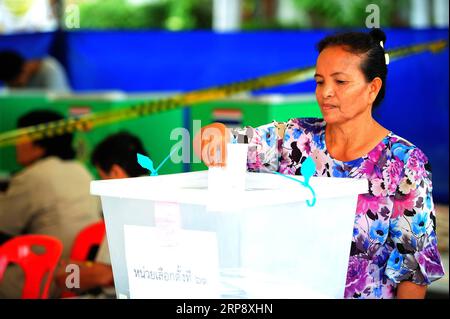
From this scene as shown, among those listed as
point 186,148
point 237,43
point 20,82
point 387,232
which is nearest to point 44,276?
point 186,148

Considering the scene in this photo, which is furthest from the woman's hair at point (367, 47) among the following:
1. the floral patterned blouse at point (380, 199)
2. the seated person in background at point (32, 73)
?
the seated person in background at point (32, 73)

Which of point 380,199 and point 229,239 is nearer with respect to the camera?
point 229,239

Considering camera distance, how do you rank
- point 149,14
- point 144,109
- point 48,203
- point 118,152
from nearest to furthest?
point 118,152, point 48,203, point 144,109, point 149,14

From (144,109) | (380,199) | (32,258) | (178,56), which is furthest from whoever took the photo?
(178,56)

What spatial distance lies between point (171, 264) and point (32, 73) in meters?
5.34

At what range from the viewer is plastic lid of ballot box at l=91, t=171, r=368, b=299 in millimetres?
1603

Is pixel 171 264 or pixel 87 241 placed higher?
pixel 171 264

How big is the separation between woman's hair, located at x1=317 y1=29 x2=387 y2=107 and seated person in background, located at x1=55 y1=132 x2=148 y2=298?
1.62 meters

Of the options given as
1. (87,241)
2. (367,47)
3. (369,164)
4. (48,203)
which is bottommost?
(87,241)

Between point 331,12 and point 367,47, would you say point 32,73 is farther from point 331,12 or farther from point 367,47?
point 331,12

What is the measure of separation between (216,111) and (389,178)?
2850mm

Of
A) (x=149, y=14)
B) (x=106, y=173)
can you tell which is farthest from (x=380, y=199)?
(x=149, y=14)

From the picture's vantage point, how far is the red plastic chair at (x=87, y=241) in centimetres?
402

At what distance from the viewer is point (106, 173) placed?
3.62m
